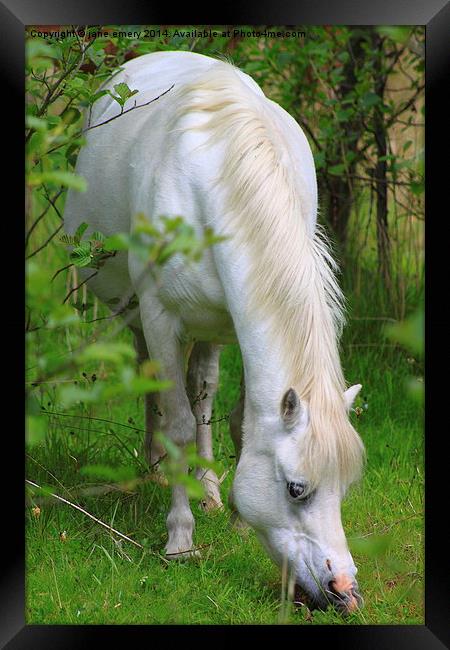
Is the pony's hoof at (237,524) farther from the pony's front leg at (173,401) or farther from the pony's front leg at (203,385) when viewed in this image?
the pony's front leg at (203,385)

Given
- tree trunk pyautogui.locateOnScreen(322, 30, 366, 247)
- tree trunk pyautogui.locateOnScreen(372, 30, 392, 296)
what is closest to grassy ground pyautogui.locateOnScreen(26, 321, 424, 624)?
tree trunk pyautogui.locateOnScreen(372, 30, 392, 296)

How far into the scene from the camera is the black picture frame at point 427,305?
271 centimetres

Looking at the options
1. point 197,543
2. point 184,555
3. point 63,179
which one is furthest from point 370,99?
point 63,179

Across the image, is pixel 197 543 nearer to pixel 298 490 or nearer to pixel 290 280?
pixel 298 490

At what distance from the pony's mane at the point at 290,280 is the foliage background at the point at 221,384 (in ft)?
1.22

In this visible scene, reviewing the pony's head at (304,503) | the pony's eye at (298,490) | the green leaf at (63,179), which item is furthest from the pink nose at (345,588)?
the green leaf at (63,179)

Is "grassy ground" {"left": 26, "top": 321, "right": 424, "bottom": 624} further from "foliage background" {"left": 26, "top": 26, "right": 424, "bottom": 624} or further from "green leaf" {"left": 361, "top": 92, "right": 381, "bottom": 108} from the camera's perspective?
"green leaf" {"left": 361, "top": 92, "right": 381, "bottom": 108}

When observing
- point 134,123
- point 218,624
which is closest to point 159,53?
point 134,123

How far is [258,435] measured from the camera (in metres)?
3.26

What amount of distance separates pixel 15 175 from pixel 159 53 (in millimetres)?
2019

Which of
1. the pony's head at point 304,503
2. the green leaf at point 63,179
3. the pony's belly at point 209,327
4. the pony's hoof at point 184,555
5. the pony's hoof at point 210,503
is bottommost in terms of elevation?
the pony's hoof at point 184,555

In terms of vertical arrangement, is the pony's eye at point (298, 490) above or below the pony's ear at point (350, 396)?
below

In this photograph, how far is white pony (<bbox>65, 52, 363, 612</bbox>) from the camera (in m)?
3.12

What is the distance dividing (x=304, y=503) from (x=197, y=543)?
3.02ft
